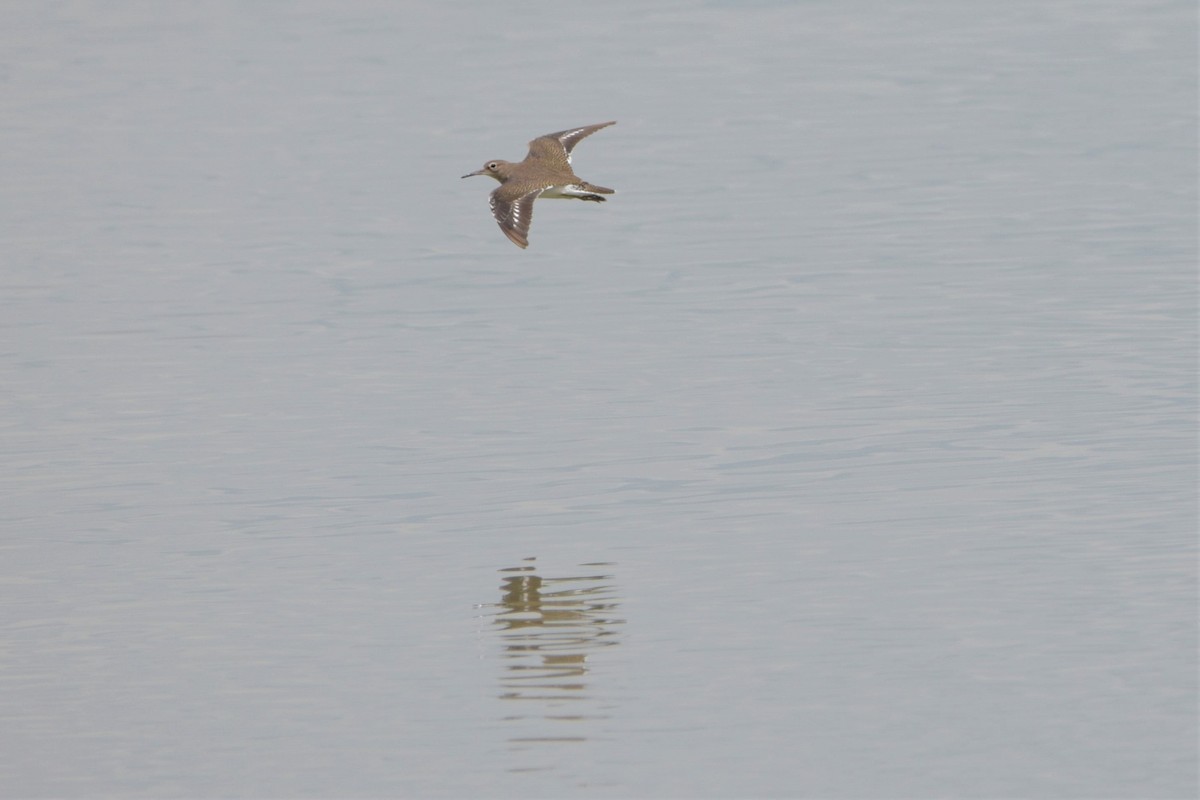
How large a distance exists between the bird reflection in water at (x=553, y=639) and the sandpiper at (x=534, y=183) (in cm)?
268

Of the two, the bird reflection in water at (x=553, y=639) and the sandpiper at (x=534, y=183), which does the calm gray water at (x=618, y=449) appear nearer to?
the bird reflection in water at (x=553, y=639)

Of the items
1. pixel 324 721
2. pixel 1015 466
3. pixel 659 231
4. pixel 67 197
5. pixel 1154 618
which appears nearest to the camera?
pixel 324 721

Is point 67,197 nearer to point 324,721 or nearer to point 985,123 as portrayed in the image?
point 985,123

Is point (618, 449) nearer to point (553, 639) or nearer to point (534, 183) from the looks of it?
point (534, 183)

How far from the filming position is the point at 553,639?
10766mm

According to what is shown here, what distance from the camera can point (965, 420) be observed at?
1468cm

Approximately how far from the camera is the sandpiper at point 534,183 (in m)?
14.6

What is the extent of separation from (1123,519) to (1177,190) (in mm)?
10754

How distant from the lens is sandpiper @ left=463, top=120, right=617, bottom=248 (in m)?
14.6

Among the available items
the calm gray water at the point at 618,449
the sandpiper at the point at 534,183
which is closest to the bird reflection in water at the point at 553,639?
the calm gray water at the point at 618,449

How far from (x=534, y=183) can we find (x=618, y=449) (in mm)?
2135

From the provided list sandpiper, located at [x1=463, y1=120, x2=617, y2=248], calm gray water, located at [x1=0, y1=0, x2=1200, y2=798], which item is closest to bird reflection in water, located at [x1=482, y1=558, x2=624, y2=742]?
calm gray water, located at [x1=0, y1=0, x2=1200, y2=798]

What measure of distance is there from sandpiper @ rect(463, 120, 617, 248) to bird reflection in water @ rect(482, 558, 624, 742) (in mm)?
2678

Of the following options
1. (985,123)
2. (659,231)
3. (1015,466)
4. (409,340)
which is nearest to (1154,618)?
(1015,466)
